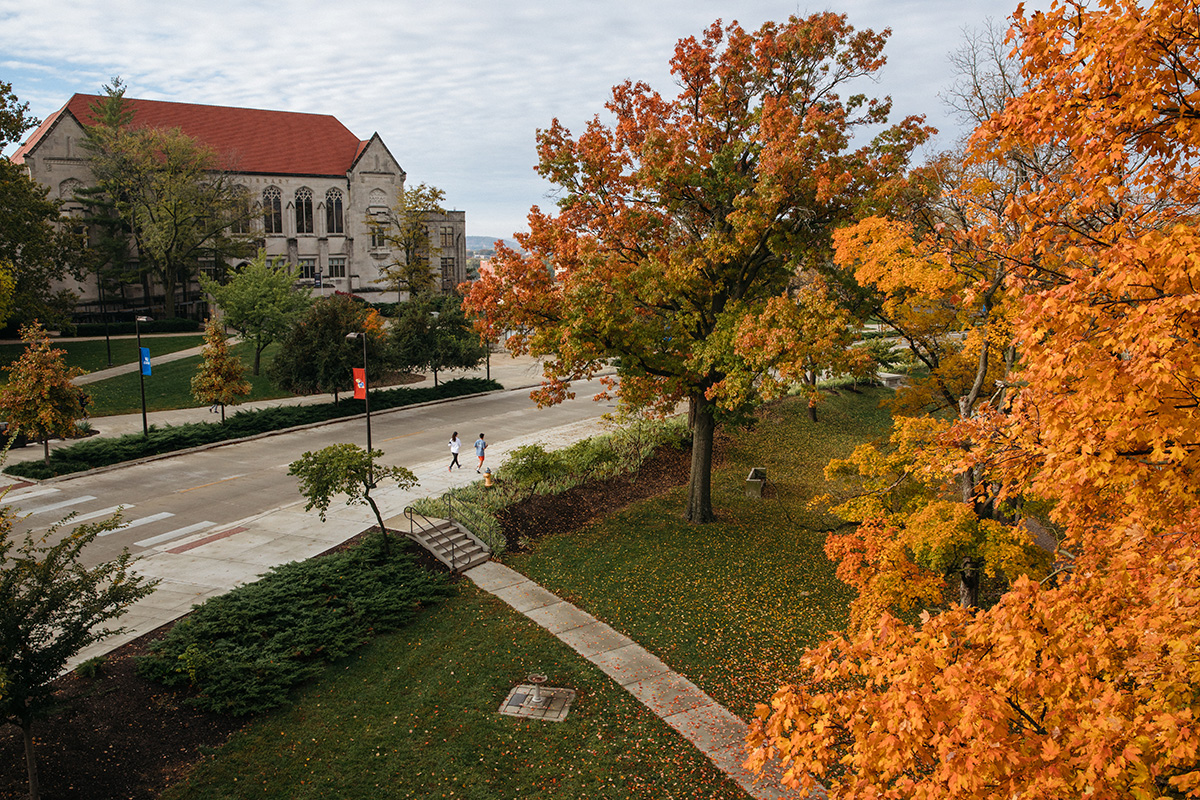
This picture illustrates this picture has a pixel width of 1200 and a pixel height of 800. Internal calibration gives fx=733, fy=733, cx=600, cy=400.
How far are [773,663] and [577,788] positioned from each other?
4986 mm

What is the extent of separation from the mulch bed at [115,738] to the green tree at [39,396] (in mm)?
15011

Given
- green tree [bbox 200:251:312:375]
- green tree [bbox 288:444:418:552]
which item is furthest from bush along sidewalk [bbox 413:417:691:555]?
green tree [bbox 200:251:312:375]

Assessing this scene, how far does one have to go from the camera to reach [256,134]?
6856 centimetres

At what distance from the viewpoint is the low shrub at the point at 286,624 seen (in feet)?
41.3

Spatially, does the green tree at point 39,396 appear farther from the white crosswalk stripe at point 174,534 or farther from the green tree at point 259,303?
the green tree at point 259,303

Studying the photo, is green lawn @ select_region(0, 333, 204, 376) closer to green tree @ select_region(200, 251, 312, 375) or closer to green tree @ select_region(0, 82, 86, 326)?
green tree @ select_region(0, 82, 86, 326)

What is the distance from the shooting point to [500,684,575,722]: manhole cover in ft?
40.1

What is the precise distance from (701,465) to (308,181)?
61676 mm

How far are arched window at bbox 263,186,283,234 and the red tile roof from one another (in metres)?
1.81

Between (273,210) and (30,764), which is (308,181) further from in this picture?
(30,764)

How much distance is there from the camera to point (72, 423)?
2564 centimetres

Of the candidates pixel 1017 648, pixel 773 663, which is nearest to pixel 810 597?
pixel 773 663

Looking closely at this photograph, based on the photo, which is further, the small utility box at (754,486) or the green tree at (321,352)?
the green tree at (321,352)

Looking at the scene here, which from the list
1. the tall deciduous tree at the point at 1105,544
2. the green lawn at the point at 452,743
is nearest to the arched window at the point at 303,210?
the green lawn at the point at 452,743
